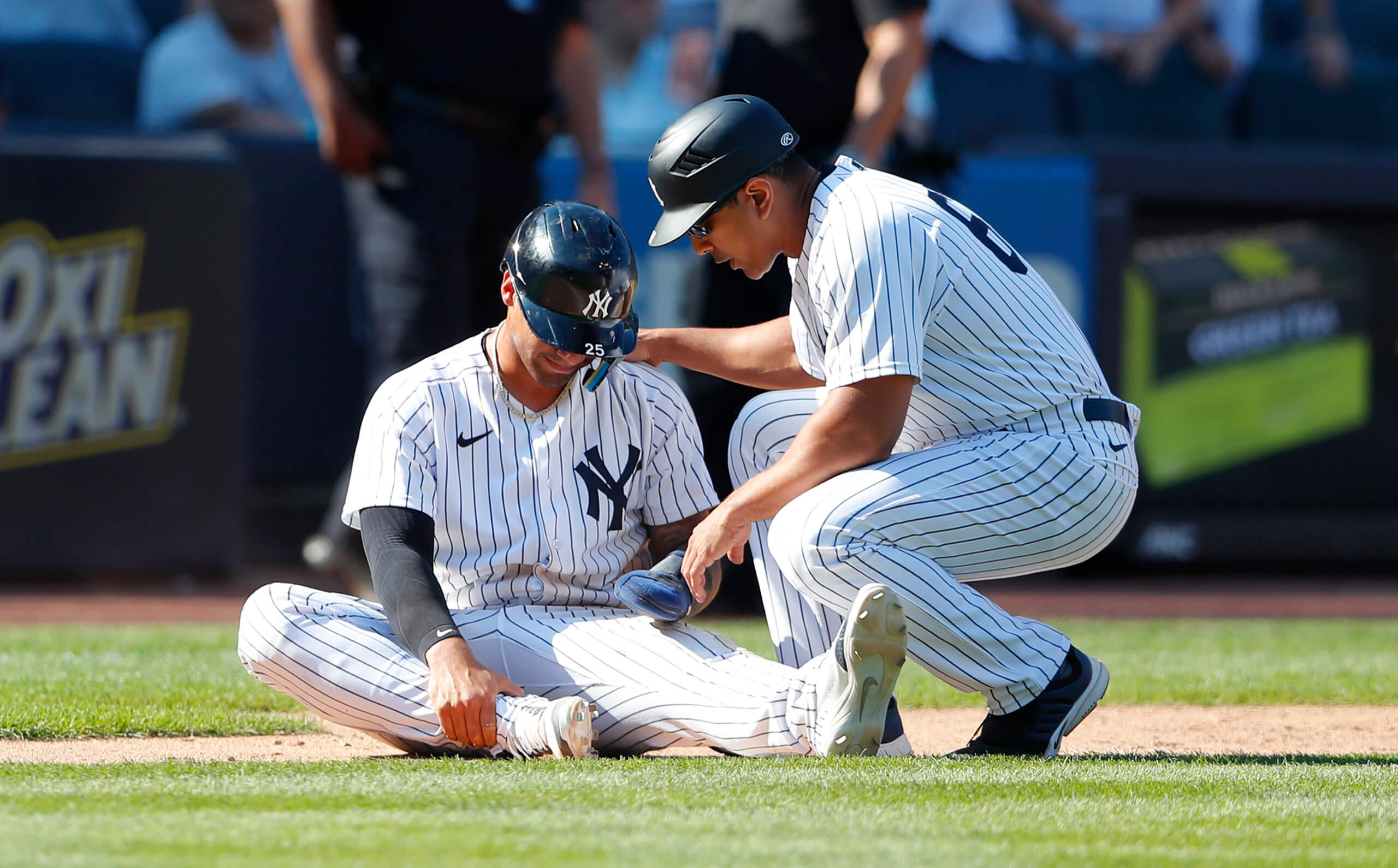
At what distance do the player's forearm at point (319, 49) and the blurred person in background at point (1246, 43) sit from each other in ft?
16.1

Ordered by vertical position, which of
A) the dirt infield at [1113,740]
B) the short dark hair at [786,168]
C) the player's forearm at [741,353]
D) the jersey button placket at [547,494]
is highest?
the short dark hair at [786,168]

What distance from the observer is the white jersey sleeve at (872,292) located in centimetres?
308

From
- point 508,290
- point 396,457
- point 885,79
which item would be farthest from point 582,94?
point 396,457

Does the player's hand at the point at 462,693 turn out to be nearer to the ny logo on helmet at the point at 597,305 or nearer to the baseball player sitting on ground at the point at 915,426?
the baseball player sitting on ground at the point at 915,426

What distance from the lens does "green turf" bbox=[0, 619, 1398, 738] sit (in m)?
3.87

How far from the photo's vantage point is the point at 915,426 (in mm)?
3500

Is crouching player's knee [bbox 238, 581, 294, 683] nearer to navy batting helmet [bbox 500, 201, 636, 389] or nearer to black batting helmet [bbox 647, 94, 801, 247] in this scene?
navy batting helmet [bbox 500, 201, 636, 389]

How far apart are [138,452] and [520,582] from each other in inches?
134

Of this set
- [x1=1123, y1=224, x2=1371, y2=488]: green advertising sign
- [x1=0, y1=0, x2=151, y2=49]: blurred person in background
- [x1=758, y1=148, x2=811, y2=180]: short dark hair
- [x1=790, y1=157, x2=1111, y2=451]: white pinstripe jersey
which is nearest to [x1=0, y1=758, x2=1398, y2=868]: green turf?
[x1=790, y1=157, x2=1111, y2=451]: white pinstripe jersey

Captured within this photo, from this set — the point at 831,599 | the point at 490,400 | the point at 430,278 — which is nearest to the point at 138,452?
the point at 430,278

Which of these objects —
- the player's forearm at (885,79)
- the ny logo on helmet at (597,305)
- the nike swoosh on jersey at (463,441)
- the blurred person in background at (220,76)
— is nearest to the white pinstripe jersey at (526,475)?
the nike swoosh on jersey at (463,441)

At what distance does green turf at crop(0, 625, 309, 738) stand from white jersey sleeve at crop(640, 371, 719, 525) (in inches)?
38.6

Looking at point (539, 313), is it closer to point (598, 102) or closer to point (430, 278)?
point (430, 278)

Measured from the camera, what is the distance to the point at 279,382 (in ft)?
22.6
